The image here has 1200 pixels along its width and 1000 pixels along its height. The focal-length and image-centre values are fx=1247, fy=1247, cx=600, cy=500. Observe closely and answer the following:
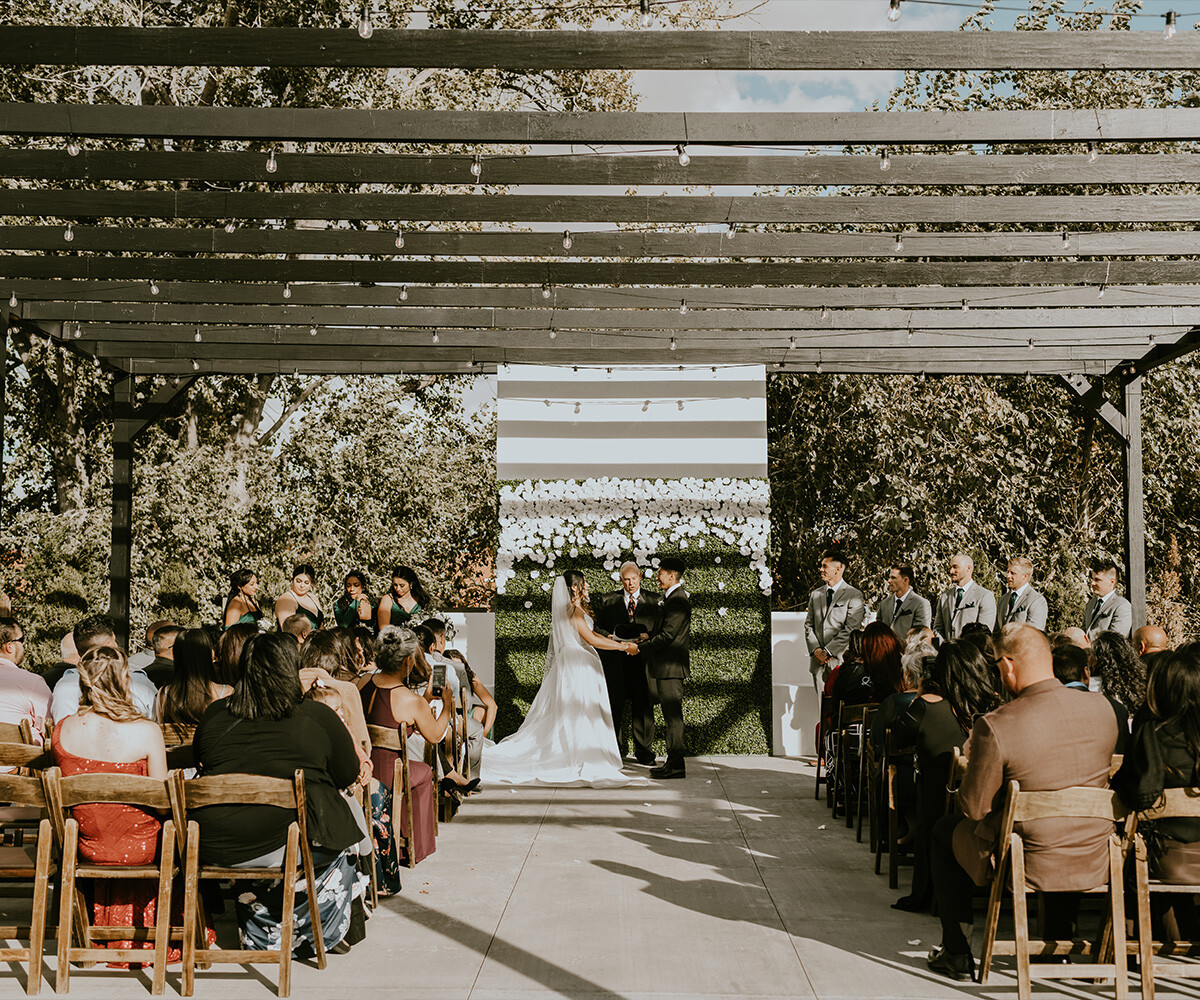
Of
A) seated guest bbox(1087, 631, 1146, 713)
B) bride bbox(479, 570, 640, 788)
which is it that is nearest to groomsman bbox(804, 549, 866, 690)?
bride bbox(479, 570, 640, 788)

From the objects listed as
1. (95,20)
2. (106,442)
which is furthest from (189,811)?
(106,442)

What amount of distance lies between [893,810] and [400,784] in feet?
8.25

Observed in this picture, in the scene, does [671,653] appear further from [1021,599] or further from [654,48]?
[654,48]

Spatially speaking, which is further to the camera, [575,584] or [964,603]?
[575,584]

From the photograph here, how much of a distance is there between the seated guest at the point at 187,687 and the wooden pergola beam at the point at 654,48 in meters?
2.79

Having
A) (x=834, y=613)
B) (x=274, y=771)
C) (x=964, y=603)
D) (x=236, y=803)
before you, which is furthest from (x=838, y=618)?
(x=236, y=803)

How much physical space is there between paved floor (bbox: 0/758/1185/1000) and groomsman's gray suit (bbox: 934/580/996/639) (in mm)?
2575

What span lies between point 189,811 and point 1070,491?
16307mm

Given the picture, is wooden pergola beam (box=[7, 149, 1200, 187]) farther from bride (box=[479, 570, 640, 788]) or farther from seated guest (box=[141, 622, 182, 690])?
bride (box=[479, 570, 640, 788])

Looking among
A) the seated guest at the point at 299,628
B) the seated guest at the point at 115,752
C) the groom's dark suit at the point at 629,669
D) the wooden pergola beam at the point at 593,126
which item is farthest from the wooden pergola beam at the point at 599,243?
the seated guest at the point at 115,752

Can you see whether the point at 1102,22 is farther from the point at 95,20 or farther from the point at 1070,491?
the point at 95,20

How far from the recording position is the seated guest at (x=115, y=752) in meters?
4.81

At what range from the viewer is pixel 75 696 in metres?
6.21

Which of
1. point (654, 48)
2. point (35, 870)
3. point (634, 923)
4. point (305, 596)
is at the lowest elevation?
point (634, 923)
